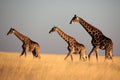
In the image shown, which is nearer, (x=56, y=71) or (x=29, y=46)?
(x=56, y=71)

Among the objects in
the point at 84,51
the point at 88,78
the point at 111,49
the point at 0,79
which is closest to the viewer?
the point at 0,79

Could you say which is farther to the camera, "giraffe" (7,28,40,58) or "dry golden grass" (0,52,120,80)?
"giraffe" (7,28,40,58)

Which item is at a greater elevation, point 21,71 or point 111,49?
point 111,49

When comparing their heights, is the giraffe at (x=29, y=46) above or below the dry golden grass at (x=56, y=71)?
above

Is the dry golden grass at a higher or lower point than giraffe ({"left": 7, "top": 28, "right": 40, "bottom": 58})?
lower

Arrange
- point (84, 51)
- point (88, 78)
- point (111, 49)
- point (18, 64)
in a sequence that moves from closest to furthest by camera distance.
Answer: point (88, 78) → point (18, 64) → point (111, 49) → point (84, 51)

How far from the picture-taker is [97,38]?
9.22m

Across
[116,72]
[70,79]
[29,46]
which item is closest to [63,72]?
[70,79]

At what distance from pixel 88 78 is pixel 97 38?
9.78ft

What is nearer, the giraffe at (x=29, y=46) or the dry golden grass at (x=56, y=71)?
the dry golden grass at (x=56, y=71)

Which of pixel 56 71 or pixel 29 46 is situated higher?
pixel 29 46

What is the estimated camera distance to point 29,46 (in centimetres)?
1107

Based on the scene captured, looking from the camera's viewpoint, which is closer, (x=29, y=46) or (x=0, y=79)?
(x=0, y=79)

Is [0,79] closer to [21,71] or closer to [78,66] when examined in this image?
[21,71]
